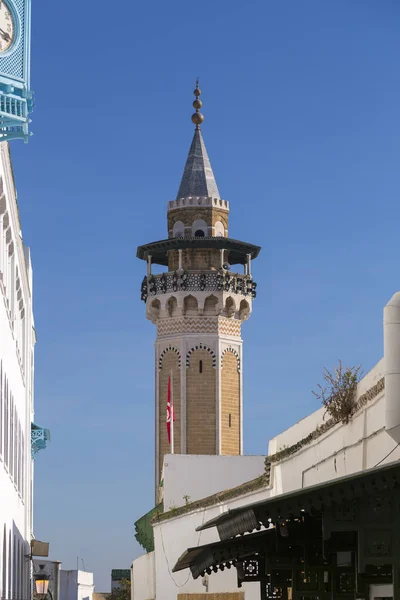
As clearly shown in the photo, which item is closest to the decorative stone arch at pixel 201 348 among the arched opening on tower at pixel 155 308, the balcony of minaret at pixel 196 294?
the balcony of minaret at pixel 196 294

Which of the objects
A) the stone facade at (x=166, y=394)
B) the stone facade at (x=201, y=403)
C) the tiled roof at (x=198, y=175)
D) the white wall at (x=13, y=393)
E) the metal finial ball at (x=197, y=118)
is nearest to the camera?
the white wall at (x=13, y=393)

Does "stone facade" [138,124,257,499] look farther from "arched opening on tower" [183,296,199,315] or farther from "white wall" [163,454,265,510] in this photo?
"white wall" [163,454,265,510]

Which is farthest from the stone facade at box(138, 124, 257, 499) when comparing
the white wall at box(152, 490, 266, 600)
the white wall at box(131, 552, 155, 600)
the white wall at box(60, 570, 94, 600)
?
the white wall at box(152, 490, 266, 600)

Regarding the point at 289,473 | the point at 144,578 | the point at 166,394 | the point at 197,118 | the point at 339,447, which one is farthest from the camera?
the point at 197,118

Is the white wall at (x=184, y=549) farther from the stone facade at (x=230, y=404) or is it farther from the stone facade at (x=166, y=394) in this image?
the stone facade at (x=230, y=404)

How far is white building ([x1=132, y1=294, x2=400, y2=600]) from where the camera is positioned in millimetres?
14297

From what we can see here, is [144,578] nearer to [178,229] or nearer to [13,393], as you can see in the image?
[13,393]

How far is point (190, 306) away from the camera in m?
61.1

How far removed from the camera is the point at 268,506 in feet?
36.6

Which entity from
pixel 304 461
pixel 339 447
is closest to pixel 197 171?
pixel 304 461

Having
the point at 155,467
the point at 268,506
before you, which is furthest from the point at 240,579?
the point at 155,467

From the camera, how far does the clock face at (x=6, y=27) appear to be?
17.4 metres

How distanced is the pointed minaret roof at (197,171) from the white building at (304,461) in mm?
31799

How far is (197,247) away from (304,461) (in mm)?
42287
